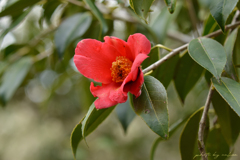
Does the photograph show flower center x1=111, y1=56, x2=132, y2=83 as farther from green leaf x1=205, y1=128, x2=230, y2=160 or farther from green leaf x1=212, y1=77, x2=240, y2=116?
green leaf x1=205, y1=128, x2=230, y2=160

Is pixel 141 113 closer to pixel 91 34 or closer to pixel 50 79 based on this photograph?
pixel 91 34

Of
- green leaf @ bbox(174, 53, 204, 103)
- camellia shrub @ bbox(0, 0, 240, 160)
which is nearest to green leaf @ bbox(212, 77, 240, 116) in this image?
camellia shrub @ bbox(0, 0, 240, 160)

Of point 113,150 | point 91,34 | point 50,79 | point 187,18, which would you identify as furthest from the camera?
point 113,150

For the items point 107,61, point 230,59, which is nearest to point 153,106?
point 107,61

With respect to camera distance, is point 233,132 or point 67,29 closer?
point 233,132

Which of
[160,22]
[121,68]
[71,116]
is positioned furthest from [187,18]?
[71,116]

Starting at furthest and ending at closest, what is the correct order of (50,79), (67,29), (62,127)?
(62,127), (50,79), (67,29)

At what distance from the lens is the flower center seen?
0.45 metres

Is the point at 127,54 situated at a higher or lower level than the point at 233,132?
higher

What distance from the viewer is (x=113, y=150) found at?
3760 mm

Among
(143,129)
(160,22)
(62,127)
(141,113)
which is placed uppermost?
(141,113)

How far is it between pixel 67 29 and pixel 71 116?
3844mm

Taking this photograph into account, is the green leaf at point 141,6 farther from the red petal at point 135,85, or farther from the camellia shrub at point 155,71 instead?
the red petal at point 135,85

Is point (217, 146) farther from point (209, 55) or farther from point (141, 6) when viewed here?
point (141, 6)
